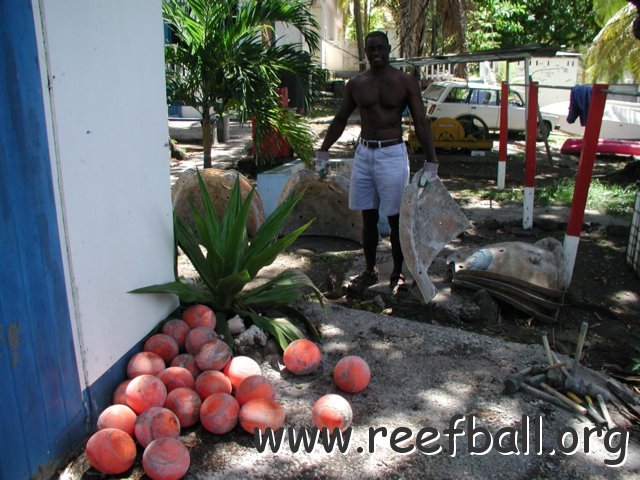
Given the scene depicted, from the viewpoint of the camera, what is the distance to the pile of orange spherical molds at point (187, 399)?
8.23 ft

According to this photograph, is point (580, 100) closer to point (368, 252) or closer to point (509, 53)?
point (509, 53)

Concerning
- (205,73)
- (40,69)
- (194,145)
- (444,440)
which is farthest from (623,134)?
(40,69)

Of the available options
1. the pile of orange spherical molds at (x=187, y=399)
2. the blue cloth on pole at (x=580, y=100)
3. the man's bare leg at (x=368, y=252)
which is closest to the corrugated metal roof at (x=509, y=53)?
the blue cloth on pole at (x=580, y=100)

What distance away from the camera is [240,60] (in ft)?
21.9

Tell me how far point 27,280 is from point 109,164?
80 centimetres

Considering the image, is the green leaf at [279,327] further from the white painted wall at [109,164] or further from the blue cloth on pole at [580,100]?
the blue cloth on pole at [580,100]

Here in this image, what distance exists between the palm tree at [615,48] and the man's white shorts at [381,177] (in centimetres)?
1438

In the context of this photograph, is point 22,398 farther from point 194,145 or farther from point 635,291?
point 194,145

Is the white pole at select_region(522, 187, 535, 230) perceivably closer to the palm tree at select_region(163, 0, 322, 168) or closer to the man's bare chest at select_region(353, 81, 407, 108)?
the palm tree at select_region(163, 0, 322, 168)

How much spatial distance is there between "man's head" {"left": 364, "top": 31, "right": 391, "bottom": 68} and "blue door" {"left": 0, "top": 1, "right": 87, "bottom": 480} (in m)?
2.67

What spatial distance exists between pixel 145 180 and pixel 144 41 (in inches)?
29.9

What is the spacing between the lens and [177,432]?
8.91ft

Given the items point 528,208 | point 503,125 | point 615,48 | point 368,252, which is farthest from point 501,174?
Answer: point 615,48

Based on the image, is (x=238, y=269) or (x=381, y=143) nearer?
(x=238, y=269)
